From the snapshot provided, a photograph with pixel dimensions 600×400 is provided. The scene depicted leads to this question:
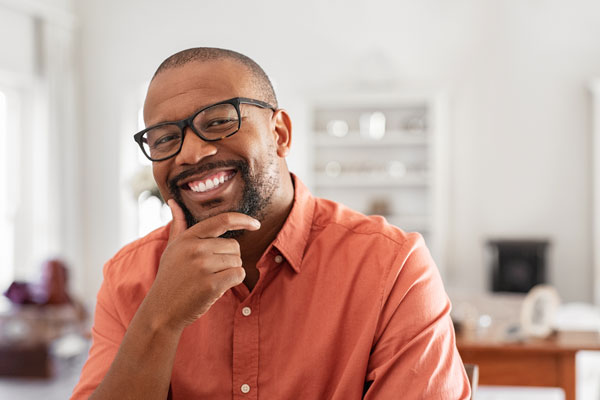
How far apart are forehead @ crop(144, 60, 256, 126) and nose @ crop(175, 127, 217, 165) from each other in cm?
5

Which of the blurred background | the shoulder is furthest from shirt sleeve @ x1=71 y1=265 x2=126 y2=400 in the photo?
the blurred background

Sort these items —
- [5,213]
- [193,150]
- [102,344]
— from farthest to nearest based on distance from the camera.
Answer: [5,213], [102,344], [193,150]

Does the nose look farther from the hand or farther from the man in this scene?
the hand

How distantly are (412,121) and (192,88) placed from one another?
15.6ft

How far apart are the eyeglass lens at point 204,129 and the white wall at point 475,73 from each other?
4592 mm

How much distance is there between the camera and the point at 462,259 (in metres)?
5.91

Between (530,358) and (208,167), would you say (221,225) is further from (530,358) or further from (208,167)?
(530,358)

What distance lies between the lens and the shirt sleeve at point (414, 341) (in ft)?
3.61

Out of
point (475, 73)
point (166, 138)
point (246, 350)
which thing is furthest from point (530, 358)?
point (475, 73)

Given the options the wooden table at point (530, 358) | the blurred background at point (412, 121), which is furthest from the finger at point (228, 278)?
the blurred background at point (412, 121)

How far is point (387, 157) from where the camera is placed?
234 inches

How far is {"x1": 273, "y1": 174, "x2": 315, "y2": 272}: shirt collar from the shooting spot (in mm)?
1305

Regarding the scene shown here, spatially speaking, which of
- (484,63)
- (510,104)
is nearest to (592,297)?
(510,104)

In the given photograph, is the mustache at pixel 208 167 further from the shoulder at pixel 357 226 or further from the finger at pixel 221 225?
the shoulder at pixel 357 226
